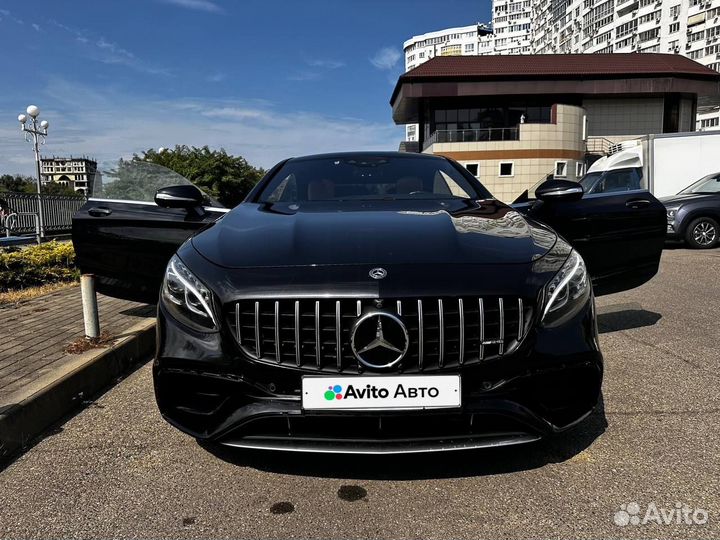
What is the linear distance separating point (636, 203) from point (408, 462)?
2.64m

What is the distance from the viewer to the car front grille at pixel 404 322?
79.6 inches

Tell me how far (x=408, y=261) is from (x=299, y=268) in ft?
1.37

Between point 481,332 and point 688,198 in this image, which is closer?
point 481,332

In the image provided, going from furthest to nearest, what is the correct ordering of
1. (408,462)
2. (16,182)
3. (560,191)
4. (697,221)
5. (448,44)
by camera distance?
(448,44) → (16,182) → (697,221) → (560,191) → (408,462)

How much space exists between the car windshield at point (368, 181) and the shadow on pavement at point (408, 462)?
1561 mm

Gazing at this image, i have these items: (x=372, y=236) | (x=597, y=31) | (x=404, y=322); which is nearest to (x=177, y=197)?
(x=372, y=236)

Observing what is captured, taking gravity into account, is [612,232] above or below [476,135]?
below

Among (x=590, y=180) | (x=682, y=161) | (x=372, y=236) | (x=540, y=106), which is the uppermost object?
(x=540, y=106)

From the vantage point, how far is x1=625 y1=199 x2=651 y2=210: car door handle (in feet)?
12.8

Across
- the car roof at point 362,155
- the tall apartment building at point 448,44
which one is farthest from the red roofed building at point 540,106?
the tall apartment building at point 448,44

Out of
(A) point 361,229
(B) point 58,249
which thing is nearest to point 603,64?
(B) point 58,249

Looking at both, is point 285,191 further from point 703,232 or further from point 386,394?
point 703,232

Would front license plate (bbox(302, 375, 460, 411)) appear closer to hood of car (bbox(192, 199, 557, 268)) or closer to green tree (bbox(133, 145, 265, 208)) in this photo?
hood of car (bbox(192, 199, 557, 268))

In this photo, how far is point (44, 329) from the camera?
179 inches
